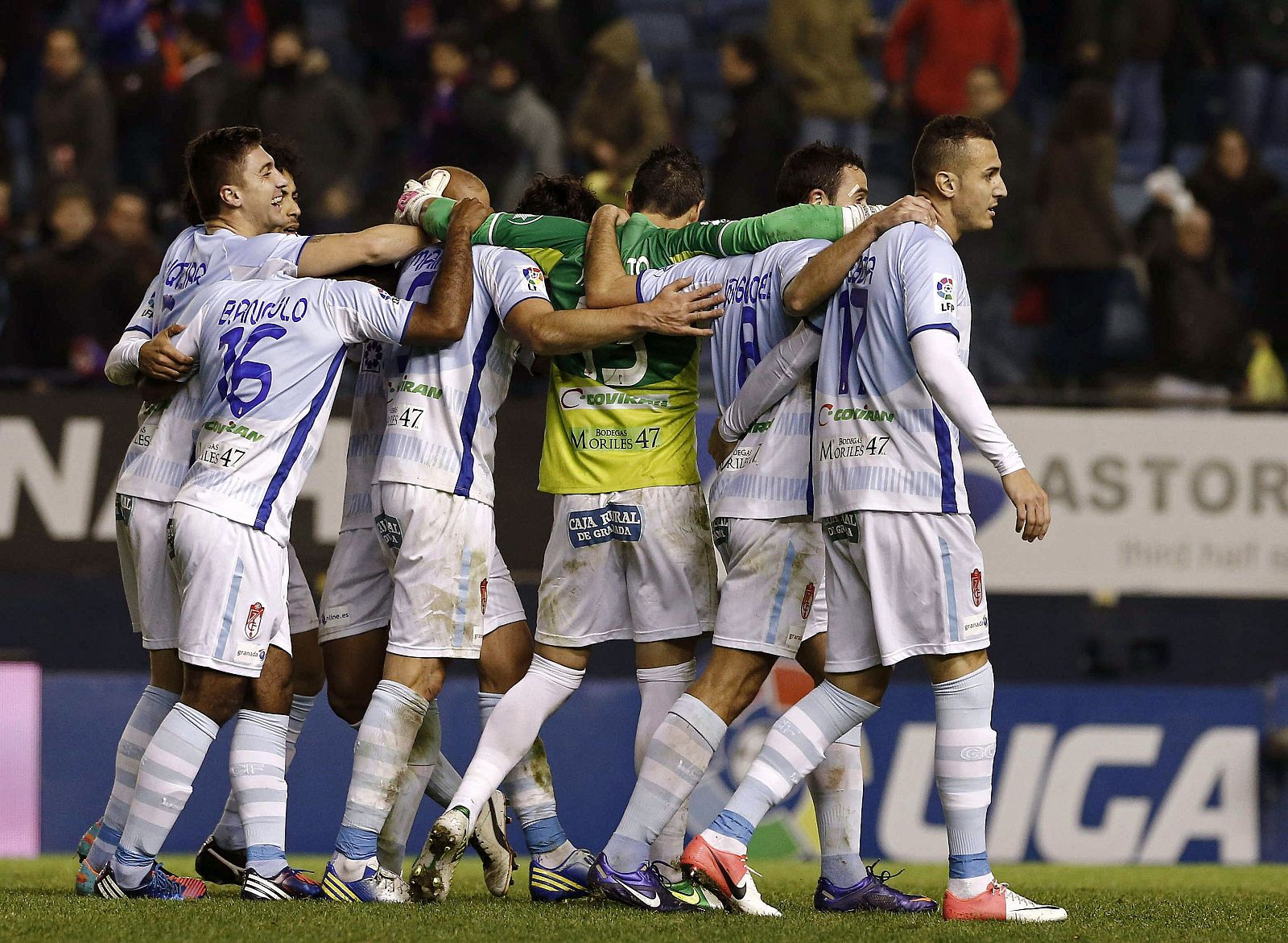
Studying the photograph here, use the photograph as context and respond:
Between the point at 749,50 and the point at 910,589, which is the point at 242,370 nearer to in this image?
the point at 910,589

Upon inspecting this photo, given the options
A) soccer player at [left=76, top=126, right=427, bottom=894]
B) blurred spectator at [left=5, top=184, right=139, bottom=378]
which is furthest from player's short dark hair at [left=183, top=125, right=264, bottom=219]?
blurred spectator at [left=5, top=184, right=139, bottom=378]

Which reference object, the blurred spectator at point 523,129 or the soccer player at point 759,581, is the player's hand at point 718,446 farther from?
the blurred spectator at point 523,129

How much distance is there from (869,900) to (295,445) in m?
2.33

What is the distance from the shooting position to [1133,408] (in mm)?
10070

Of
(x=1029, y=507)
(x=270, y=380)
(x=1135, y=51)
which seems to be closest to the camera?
(x=1029, y=507)

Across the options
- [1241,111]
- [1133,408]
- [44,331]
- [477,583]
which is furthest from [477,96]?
[477,583]

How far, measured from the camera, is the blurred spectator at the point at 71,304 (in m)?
10.0

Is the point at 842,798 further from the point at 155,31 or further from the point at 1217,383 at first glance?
the point at 155,31

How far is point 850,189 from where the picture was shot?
5926 millimetres

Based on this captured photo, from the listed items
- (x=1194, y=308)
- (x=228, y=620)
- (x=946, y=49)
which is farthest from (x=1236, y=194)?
(x=228, y=620)

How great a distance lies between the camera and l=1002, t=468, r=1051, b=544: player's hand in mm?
4734

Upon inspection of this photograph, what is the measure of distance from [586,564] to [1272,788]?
535cm

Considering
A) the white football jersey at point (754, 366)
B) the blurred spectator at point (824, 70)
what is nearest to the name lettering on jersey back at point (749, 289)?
the white football jersey at point (754, 366)

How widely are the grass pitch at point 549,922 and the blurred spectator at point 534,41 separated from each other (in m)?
7.06
